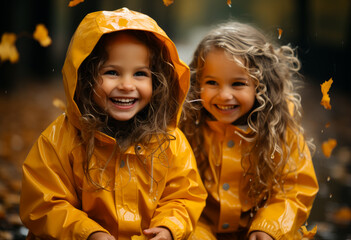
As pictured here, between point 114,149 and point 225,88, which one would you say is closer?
point 114,149

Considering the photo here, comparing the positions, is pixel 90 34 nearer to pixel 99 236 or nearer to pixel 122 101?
pixel 122 101

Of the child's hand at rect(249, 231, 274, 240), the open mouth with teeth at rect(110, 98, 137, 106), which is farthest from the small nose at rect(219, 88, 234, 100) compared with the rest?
the child's hand at rect(249, 231, 274, 240)

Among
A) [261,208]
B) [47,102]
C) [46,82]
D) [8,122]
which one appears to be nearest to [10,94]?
[47,102]

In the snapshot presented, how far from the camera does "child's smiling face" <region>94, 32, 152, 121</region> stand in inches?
82.9

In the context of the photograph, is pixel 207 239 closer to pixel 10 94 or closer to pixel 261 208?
pixel 261 208

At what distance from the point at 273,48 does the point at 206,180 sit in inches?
38.1

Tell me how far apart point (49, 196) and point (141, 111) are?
0.71 meters

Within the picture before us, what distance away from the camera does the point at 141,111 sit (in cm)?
241

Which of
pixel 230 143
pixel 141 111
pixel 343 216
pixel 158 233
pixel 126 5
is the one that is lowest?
pixel 343 216

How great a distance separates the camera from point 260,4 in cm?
2286

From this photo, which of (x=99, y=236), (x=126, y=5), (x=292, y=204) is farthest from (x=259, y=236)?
(x=126, y=5)

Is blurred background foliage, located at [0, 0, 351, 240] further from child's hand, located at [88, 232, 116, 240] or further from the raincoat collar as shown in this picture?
child's hand, located at [88, 232, 116, 240]

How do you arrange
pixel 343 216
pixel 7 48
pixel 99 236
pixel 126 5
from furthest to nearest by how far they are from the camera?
pixel 126 5 → pixel 343 216 → pixel 7 48 → pixel 99 236

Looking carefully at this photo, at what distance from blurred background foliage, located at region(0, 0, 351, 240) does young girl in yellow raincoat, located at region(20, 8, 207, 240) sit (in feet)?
2.01
